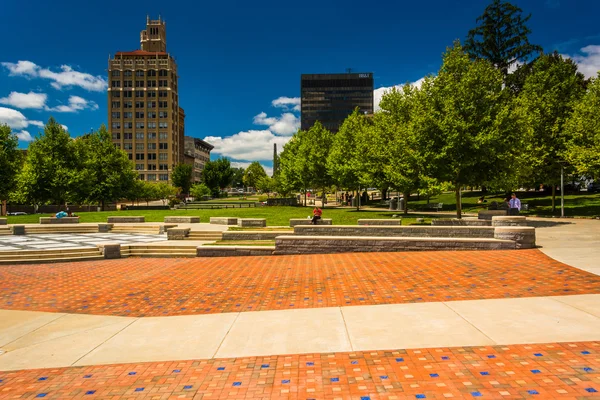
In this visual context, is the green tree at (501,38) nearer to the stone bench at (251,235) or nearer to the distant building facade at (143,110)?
the stone bench at (251,235)

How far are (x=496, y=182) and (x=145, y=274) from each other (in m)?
22.2

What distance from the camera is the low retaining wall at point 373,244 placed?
14.6m

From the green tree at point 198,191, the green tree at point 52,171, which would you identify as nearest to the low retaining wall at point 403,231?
the green tree at point 52,171

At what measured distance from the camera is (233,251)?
16031mm

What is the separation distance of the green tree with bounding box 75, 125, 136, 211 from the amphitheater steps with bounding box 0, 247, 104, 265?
32.5 meters

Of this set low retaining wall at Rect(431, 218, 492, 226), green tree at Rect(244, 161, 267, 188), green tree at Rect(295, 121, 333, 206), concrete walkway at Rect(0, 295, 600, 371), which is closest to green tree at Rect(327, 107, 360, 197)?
green tree at Rect(295, 121, 333, 206)

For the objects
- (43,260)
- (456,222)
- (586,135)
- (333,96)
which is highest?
(333,96)

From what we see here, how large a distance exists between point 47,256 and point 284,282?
1138 centimetres

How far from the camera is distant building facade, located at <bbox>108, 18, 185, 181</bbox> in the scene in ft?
361

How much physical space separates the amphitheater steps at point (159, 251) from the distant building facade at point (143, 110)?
99485mm

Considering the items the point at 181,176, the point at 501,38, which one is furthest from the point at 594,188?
the point at 181,176

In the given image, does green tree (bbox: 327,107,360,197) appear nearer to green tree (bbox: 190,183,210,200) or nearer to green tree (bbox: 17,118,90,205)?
green tree (bbox: 17,118,90,205)

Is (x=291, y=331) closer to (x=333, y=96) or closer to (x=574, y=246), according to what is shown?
(x=574, y=246)

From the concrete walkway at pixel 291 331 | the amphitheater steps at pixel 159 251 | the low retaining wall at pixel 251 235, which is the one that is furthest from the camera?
the low retaining wall at pixel 251 235
